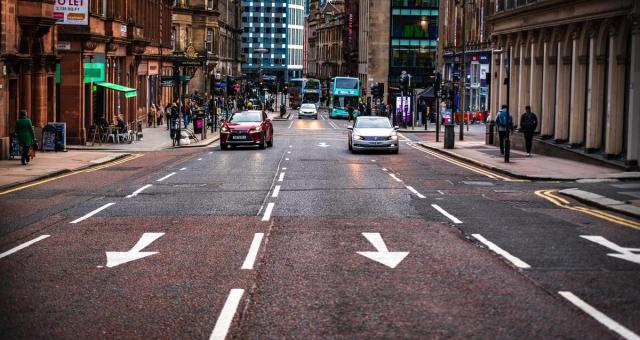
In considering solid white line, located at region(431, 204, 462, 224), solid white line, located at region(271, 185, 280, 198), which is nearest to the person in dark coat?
solid white line, located at region(271, 185, 280, 198)

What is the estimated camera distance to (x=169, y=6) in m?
82.4

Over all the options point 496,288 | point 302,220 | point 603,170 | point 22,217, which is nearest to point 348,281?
A: point 496,288

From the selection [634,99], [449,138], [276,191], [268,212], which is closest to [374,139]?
[449,138]

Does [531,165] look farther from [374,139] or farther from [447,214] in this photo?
[447,214]

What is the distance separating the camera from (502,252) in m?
14.1

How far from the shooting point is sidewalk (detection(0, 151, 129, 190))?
27.1 m

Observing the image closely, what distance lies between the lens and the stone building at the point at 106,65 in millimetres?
45438

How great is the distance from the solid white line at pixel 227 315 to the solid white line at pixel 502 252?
158 inches

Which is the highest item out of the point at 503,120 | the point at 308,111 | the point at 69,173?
the point at 503,120

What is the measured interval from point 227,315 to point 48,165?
23.6m

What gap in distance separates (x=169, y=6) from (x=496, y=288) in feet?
243

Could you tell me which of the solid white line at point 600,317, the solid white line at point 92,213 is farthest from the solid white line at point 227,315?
the solid white line at point 92,213

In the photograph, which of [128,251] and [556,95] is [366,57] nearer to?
[556,95]

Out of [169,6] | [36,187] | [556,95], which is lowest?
[36,187]
